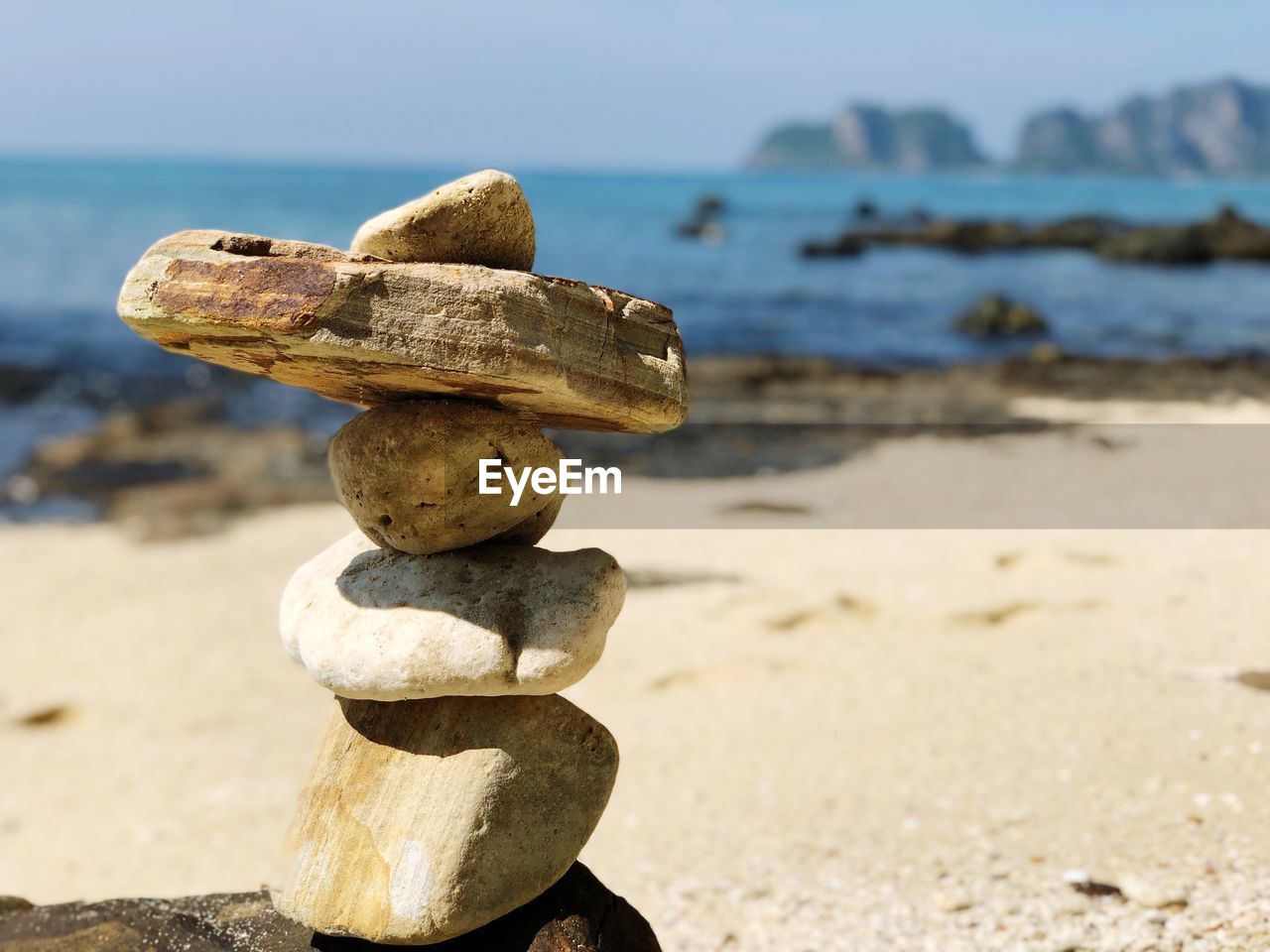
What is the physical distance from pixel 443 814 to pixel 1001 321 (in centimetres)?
1947

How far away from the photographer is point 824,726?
600 centimetres

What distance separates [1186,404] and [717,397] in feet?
17.3

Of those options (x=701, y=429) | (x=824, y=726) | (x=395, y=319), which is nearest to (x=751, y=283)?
(x=701, y=429)

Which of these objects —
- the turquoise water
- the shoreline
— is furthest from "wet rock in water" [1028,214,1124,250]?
the shoreline

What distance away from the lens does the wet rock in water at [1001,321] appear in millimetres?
21000

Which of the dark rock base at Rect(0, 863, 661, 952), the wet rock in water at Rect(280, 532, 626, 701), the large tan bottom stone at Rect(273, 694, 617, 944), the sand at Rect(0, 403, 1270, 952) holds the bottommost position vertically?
the sand at Rect(0, 403, 1270, 952)

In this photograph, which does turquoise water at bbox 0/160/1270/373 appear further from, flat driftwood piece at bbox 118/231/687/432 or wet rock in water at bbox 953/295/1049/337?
flat driftwood piece at bbox 118/231/687/432

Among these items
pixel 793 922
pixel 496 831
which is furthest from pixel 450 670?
pixel 793 922

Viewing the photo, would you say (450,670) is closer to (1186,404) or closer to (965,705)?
(965,705)

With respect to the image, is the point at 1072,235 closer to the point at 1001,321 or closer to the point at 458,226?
the point at 1001,321

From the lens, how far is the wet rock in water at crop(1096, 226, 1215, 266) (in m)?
31.6

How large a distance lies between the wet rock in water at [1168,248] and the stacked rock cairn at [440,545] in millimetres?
31941

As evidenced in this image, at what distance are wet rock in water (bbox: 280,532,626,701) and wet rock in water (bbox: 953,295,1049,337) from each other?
18.8 meters

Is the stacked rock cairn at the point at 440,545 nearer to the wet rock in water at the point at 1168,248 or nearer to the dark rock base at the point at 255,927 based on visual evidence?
the dark rock base at the point at 255,927
